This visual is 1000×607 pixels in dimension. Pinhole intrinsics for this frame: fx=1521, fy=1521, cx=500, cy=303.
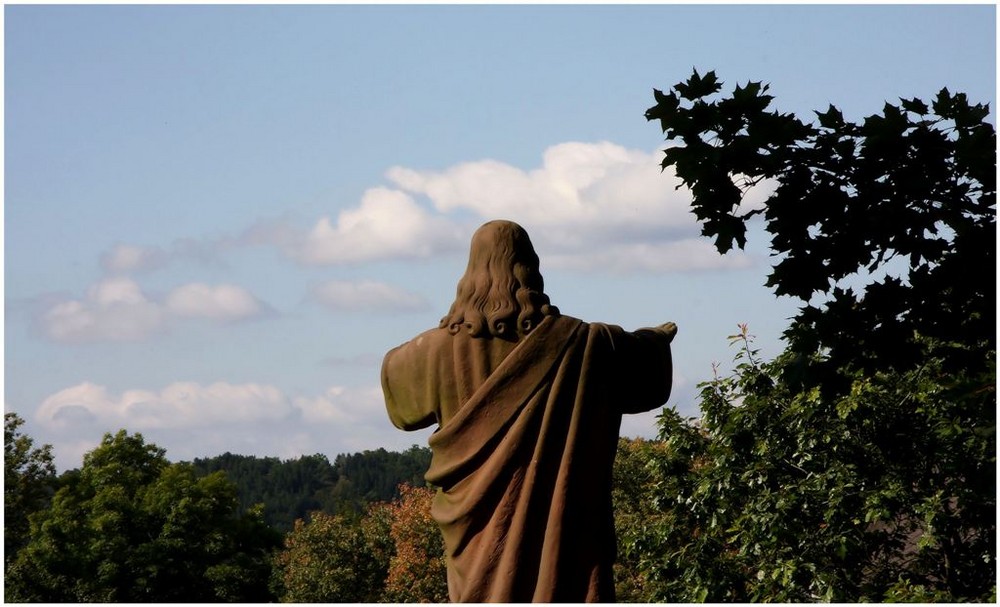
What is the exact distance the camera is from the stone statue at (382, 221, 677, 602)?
6.69 m

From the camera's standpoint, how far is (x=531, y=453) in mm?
6723

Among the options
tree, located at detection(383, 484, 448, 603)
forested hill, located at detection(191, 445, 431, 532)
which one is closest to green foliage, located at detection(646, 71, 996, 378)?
tree, located at detection(383, 484, 448, 603)

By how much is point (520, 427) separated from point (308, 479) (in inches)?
2919

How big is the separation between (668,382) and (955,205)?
11.1 feet

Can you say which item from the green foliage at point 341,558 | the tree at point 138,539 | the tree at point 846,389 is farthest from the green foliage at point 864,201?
the tree at point 138,539

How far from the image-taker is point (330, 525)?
138 feet

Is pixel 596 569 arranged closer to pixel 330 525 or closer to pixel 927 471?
pixel 927 471

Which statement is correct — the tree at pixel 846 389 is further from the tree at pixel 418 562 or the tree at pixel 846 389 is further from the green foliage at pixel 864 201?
the tree at pixel 418 562

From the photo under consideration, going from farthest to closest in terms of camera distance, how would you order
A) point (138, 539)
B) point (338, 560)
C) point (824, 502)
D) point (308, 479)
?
point (308, 479), point (138, 539), point (338, 560), point (824, 502)

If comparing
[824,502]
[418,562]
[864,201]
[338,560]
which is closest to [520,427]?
[864,201]

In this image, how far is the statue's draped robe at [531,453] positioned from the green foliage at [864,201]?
120 inches

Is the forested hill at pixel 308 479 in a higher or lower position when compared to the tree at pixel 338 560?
higher

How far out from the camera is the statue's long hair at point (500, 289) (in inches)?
265

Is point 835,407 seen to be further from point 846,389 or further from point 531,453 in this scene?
point 531,453
